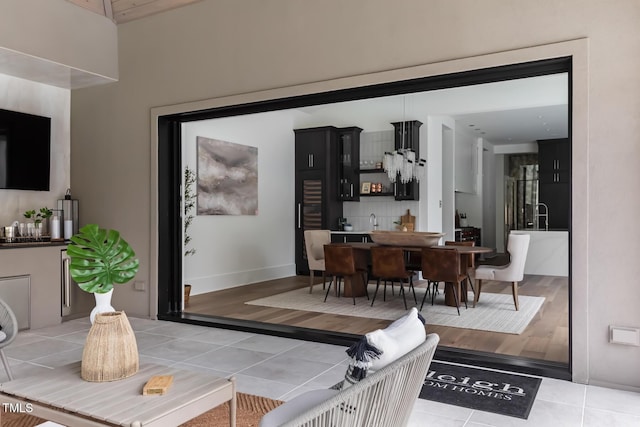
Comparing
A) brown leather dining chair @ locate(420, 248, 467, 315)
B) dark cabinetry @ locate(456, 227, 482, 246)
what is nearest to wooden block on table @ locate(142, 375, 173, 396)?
brown leather dining chair @ locate(420, 248, 467, 315)

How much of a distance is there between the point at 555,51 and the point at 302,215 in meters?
6.40

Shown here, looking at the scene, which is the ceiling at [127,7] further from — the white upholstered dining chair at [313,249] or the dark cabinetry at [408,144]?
the dark cabinetry at [408,144]

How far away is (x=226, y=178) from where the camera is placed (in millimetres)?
7871

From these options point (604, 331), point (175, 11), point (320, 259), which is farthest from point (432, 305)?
point (175, 11)

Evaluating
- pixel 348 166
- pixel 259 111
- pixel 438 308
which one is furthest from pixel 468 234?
pixel 259 111

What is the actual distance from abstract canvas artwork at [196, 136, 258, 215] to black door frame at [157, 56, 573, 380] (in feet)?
5.72

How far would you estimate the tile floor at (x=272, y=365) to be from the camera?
9.29 feet

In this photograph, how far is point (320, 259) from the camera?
7570mm

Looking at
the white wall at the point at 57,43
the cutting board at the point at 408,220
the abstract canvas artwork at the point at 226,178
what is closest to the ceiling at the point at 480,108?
the abstract canvas artwork at the point at 226,178

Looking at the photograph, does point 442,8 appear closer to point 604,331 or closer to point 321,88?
point 321,88

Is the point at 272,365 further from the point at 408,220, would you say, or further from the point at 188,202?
the point at 408,220

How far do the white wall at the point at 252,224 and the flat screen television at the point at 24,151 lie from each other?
177 cm

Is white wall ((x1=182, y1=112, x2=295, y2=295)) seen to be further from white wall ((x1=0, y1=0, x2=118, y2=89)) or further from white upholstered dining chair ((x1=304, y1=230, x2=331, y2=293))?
white wall ((x1=0, y1=0, x2=118, y2=89))

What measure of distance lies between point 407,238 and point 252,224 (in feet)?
10.4
